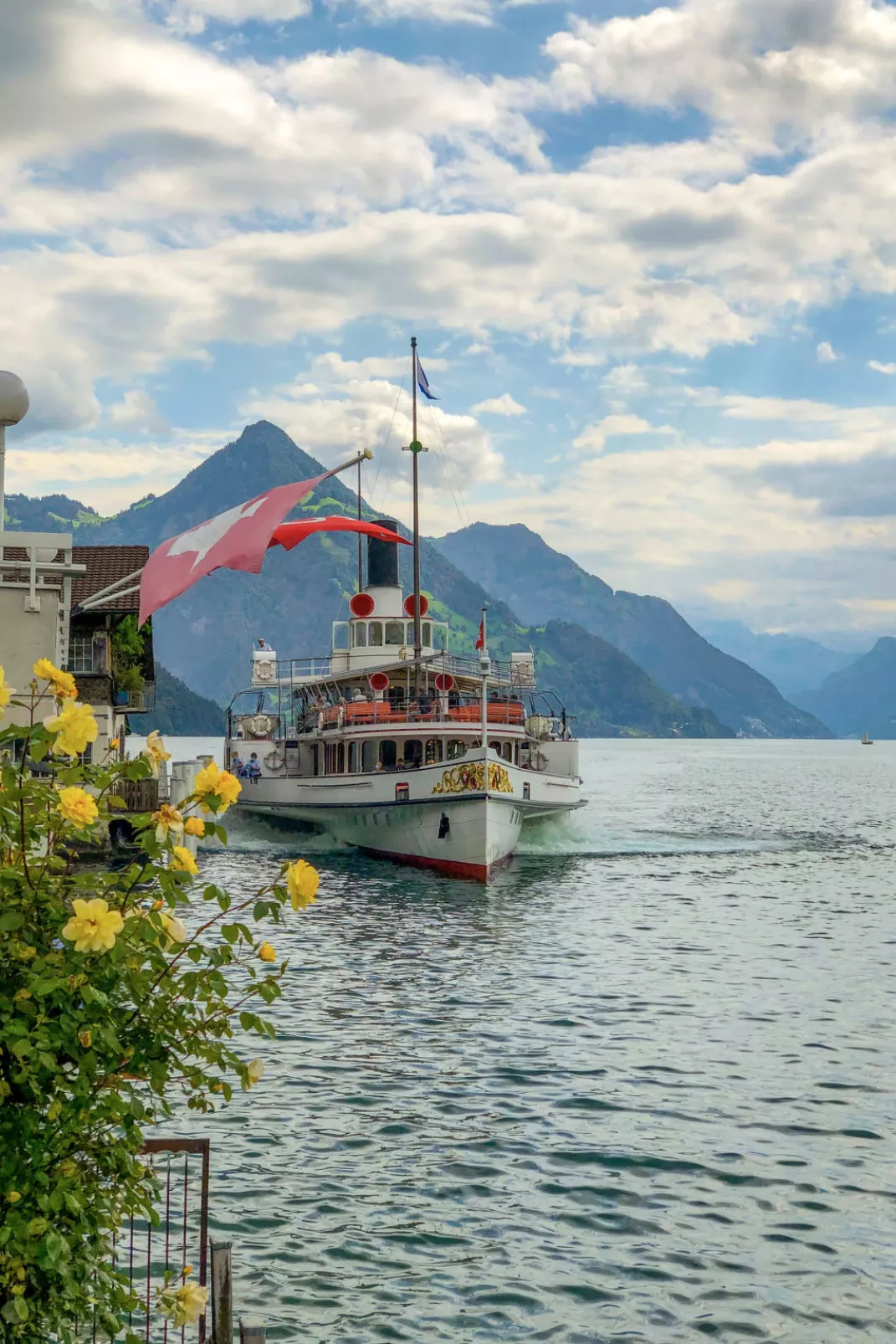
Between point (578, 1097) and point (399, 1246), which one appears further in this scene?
point (578, 1097)

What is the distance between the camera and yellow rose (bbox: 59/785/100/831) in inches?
211

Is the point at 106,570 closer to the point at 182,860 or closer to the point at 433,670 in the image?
the point at 433,670

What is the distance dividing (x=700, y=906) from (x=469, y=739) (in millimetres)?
10750

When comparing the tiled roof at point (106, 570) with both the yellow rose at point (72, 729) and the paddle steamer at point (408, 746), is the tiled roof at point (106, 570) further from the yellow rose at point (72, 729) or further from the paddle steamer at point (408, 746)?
the yellow rose at point (72, 729)

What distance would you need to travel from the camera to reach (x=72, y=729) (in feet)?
18.3

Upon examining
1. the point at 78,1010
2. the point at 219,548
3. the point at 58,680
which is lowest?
the point at 78,1010

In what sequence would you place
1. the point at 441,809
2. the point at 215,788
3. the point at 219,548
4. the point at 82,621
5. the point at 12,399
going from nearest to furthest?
the point at 215,788 → the point at 219,548 → the point at 12,399 → the point at 441,809 → the point at 82,621

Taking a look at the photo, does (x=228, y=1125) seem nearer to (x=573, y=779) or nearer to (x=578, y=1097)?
(x=578, y=1097)

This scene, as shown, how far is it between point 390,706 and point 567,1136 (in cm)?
3444

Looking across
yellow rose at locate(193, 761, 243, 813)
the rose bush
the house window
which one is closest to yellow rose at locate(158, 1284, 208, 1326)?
the rose bush

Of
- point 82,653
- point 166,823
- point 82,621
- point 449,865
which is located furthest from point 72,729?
point 82,621

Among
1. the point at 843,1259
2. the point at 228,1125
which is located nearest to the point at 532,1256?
the point at 843,1259

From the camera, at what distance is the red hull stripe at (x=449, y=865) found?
4166 centimetres

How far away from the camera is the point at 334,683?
5450 cm
